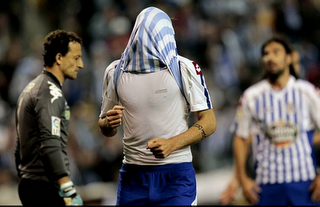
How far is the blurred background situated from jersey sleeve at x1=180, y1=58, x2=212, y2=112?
581cm

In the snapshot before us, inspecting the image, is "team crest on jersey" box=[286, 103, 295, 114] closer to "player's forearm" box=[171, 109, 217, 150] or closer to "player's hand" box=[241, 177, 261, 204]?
"player's hand" box=[241, 177, 261, 204]

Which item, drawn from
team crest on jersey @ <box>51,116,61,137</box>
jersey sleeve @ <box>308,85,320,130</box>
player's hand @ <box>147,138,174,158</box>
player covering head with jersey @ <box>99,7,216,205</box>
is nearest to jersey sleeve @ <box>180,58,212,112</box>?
player covering head with jersey @ <box>99,7,216,205</box>

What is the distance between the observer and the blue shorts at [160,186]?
15.7ft

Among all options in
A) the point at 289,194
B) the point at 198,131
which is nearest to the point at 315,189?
the point at 289,194

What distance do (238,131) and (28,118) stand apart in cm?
270

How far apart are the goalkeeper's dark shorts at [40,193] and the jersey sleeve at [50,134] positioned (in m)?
0.24

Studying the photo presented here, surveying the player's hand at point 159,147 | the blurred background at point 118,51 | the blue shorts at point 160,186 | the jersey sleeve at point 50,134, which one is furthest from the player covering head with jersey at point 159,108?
the blurred background at point 118,51

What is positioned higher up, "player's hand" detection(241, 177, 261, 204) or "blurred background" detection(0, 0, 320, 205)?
"blurred background" detection(0, 0, 320, 205)

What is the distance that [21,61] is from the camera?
1234 cm

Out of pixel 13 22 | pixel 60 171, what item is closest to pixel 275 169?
pixel 60 171

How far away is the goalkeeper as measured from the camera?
17.7 ft

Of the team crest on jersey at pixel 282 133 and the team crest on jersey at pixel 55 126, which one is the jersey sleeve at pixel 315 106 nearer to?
the team crest on jersey at pixel 282 133

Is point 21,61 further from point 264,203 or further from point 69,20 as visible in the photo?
point 264,203

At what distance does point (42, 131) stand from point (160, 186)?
1135mm
